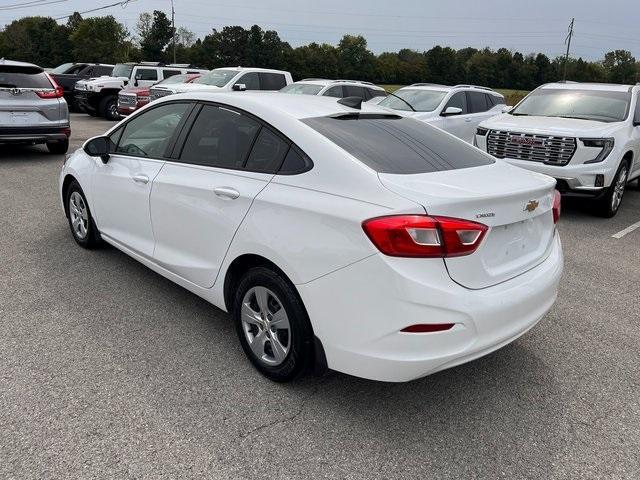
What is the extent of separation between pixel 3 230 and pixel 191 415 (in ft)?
13.7

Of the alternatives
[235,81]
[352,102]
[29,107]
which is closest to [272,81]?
[235,81]

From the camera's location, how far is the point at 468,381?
3186 millimetres

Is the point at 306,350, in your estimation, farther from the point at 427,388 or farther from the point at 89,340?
the point at 89,340

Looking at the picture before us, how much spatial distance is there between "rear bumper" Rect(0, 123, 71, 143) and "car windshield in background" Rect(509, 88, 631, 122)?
26.4 feet

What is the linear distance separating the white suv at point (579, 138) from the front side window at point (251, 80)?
8462 millimetres

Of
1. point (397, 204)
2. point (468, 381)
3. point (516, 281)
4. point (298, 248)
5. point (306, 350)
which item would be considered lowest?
point (468, 381)

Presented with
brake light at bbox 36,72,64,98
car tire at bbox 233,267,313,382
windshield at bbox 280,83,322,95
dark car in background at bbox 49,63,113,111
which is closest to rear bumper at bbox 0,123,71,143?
brake light at bbox 36,72,64,98

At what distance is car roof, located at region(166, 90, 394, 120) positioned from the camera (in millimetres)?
3279

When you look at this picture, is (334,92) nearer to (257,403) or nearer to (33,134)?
(33,134)

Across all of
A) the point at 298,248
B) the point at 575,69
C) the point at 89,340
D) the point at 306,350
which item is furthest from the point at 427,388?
the point at 575,69

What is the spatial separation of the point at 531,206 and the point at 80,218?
4070 millimetres

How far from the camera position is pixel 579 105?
27.0 ft

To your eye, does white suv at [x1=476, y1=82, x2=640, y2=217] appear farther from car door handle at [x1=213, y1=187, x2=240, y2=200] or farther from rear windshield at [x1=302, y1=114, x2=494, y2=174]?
car door handle at [x1=213, y1=187, x2=240, y2=200]

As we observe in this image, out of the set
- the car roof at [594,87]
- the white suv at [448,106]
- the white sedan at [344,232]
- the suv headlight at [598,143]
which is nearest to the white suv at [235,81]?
the white suv at [448,106]
